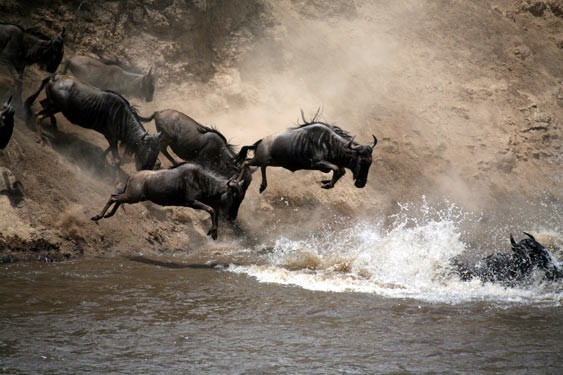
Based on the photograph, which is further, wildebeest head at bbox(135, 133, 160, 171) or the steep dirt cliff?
wildebeest head at bbox(135, 133, 160, 171)

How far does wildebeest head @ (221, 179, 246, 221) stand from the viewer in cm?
1100

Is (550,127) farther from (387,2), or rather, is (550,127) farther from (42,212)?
(42,212)

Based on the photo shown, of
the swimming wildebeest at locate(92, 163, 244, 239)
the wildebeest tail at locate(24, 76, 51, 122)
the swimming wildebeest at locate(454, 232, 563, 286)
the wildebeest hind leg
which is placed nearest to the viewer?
the swimming wildebeest at locate(454, 232, 563, 286)

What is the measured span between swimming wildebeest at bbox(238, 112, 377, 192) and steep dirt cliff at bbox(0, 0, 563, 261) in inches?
70.2

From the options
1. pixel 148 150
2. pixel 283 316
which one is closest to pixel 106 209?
pixel 148 150

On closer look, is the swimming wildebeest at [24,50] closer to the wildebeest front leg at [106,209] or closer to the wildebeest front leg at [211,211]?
the wildebeest front leg at [106,209]

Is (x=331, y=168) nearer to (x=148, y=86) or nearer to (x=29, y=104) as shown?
(x=148, y=86)

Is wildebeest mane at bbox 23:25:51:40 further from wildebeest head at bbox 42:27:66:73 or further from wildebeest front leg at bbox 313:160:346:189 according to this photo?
wildebeest front leg at bbox 313:160:346:189

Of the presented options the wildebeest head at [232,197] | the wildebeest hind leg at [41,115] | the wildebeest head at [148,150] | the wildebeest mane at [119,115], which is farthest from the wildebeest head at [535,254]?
the wildebeest hind leg at [41,115]

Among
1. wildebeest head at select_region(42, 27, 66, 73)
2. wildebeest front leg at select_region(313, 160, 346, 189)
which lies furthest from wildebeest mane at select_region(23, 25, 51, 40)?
wildebeest front leg at select_region(313, 160, 346, 189)

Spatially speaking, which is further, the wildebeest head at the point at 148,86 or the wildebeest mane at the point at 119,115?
the wildebeest head at the point at 148,86

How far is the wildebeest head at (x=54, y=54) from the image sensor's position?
13305 millimetres

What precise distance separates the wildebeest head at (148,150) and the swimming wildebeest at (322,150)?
58.3 inches

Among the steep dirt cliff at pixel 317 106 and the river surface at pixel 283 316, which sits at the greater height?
the steep dirt cliff at pixel 317 106
